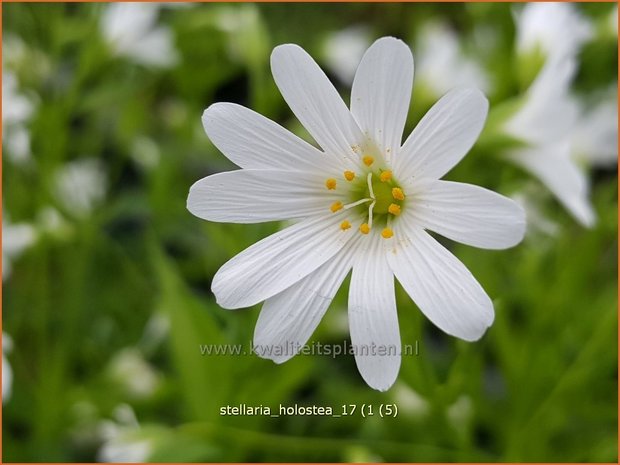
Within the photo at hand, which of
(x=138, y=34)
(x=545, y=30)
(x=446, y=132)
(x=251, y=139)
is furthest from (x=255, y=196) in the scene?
(x=138, y=34)

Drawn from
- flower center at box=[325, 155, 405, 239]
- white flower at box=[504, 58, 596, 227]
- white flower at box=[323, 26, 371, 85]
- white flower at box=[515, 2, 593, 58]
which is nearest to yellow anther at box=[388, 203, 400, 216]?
flower center at box=[325, 155, 405, 239]

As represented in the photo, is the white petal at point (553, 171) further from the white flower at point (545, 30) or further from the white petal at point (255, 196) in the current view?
the white petal at point (255, 196)

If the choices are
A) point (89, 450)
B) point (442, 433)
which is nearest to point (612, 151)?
point (442, 433)

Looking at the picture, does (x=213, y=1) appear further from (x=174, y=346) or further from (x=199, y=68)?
(x=174, y=346)

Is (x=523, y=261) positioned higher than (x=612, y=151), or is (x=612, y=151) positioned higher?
(x=612, y=151)

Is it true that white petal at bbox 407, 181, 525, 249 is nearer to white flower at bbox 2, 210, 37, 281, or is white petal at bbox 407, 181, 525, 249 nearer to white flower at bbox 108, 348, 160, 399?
white flower at bbox 108, 348, 160, 399

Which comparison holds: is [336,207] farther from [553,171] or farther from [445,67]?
[445,67]

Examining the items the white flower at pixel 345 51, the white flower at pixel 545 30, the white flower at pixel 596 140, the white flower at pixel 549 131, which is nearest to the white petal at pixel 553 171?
the white flower at pixel 549 131
